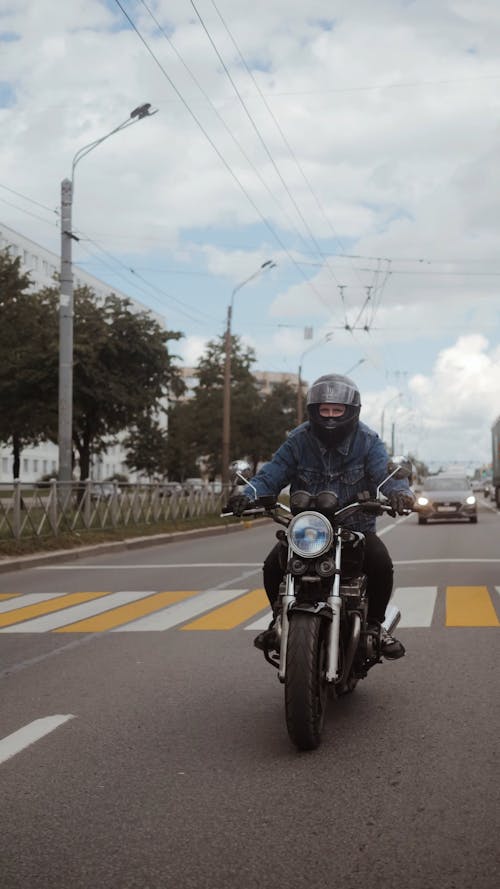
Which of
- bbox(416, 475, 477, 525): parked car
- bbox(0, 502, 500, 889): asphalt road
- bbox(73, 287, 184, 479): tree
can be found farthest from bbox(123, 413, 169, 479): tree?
bbox(0, 502, 500, 889): asphalt road

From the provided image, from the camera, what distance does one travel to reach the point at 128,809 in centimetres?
405

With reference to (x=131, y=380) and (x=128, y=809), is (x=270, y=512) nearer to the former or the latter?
(x=128, y=809)

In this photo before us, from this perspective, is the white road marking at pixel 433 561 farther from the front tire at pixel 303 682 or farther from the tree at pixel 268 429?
the tree at pixel 268 429

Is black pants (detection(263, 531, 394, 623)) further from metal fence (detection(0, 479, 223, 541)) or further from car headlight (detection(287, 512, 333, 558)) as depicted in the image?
metal fence (detection(0, 479, 223, 541))

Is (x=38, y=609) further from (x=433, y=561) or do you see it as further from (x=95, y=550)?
(x=95, y=550)

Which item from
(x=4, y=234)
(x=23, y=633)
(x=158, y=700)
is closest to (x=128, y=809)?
(x=158, y=700)

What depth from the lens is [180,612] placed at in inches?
406

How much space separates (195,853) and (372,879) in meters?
0.59

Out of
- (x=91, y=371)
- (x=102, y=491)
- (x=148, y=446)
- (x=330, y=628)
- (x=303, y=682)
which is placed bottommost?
(x=303, y=682)

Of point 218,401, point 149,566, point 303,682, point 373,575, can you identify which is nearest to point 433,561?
point 149,566

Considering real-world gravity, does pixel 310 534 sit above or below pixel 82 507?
above

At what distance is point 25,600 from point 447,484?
76.7 ft

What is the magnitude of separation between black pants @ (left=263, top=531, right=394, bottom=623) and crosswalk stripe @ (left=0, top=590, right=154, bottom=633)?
3.95 m

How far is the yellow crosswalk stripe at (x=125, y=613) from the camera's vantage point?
932cm
